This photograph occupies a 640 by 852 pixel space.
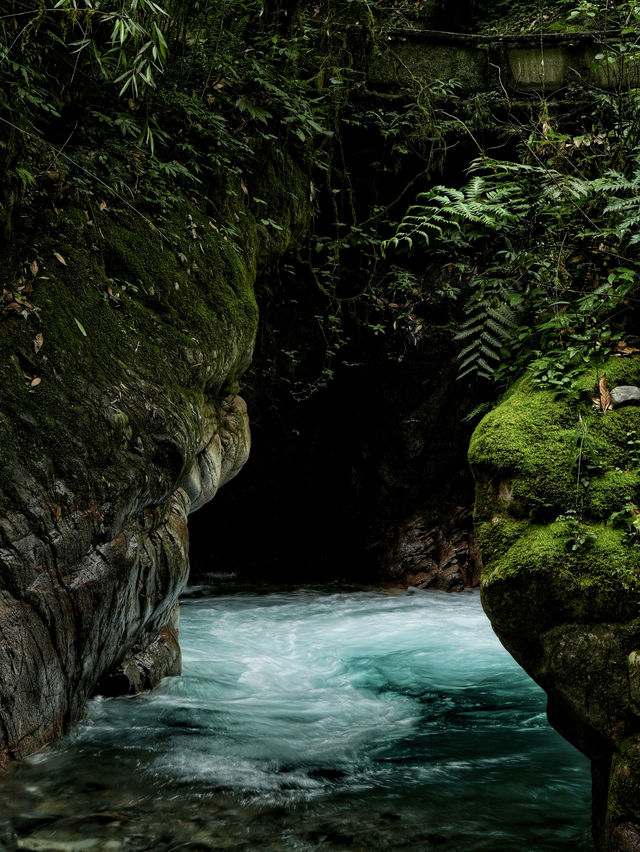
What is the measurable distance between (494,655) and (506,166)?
4.77m

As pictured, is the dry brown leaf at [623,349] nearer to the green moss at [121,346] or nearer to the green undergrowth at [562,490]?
the green undergrowth at [562,490]

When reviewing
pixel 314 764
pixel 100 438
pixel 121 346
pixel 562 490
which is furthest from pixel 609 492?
pixel 121 346

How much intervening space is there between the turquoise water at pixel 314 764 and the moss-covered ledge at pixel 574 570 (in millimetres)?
713

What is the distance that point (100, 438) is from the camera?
13.1 ft

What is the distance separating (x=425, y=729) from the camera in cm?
484

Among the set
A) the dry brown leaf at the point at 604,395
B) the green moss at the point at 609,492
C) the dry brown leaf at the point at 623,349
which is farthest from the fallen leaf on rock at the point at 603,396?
the green moss at the point at 609,492

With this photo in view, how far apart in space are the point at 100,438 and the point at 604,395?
3.07m

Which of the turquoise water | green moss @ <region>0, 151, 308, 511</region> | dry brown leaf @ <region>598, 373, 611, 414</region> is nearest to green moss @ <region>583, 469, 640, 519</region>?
dry brown leaf @ <region>598, 373, 611, 414</region>

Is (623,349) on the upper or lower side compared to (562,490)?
upper

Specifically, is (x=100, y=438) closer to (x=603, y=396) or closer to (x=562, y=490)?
(x=562, y=490)

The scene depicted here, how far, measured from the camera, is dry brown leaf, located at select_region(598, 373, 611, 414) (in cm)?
396

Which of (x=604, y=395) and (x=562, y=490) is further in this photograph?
(x=604, y=395)

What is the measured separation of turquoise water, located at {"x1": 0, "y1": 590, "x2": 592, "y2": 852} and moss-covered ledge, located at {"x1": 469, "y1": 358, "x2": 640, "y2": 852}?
71 centimetres

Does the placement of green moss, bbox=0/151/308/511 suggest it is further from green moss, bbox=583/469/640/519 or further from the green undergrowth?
green moss, bbox=583/469/640/519
